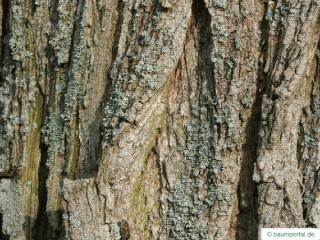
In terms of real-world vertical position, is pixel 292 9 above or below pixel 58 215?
above

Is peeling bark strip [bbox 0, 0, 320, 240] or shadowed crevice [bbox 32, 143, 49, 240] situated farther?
shadowed crevice [bbox 32, 143, 49, 240]

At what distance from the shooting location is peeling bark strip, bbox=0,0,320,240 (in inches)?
88.9

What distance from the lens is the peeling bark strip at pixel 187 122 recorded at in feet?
7.41

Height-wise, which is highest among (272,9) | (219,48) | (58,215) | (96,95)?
(272,9)

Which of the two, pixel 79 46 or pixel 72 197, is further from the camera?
pixel 79 46

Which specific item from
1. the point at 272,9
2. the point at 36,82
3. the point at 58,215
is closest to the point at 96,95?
the point at 36,82

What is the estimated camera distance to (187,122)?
235 cm

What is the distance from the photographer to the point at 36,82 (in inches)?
99.6

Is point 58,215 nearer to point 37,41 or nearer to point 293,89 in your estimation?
point 37,41

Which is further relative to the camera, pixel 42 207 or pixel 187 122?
pixel 42 207

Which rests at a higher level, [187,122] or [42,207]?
[187,122]

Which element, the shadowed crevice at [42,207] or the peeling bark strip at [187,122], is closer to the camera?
the peeling bark strip at [187,122]

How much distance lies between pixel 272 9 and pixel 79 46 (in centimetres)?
70

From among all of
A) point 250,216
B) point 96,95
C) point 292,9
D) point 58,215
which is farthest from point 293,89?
point 58,215
